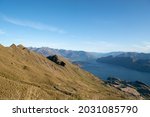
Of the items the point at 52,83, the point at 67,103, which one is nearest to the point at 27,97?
the point at 67,103

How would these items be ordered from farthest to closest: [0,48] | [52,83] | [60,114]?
[0,48] → [52,83] → [60,114]

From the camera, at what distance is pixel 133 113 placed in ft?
21.4

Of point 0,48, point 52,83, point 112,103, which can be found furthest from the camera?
point 0,48

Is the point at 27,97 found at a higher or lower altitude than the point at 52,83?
higher

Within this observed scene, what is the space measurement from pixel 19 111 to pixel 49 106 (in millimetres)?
762

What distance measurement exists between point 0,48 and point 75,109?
19176 cm

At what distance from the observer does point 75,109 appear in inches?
255

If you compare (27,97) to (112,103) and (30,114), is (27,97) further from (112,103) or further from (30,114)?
(112,103)

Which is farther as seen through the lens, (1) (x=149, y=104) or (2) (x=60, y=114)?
(1) (x=149, y=104)

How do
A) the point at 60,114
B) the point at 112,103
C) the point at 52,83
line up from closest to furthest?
the point at 60,114, the point at 112,103, the point at 52,83

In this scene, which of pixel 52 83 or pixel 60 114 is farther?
pixel 52 83

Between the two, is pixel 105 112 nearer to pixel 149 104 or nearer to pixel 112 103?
pixel 112 103

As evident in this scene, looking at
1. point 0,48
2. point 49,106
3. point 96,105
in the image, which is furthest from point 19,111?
point 0,48

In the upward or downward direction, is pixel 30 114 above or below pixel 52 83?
above
